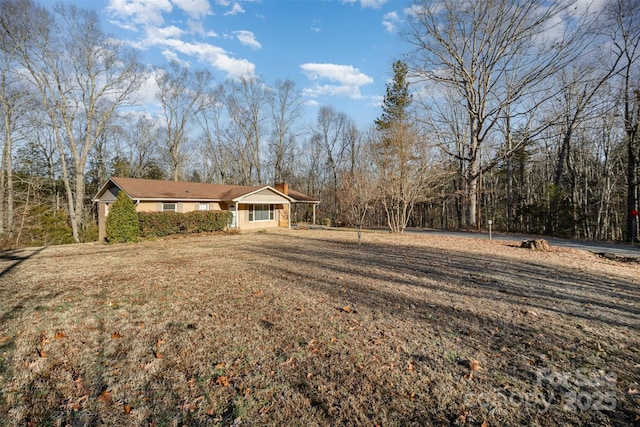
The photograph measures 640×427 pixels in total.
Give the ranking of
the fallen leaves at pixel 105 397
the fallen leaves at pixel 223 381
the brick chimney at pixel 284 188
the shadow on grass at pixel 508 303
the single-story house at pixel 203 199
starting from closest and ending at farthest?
the fallen leaves at pixel 105 397 → the fallen leaves at pixel 223 381 → the shadow on grass at pixel 508 303 → the single-story house at pixel 203 199 → the brick chimney at pixel 284 188

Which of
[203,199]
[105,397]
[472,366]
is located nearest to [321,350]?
[472,366]

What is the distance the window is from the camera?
2030 centimetres

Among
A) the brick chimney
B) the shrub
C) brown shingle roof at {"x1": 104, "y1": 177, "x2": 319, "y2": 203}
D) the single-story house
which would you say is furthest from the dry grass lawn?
the brick chimney

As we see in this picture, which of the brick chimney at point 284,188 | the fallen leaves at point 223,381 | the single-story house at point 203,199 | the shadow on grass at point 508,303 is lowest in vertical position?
the fallen leaves at point 223,381

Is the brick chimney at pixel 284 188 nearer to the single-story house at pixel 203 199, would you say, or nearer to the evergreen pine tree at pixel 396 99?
the single-story house at pixel 203 199

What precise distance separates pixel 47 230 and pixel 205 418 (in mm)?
18850

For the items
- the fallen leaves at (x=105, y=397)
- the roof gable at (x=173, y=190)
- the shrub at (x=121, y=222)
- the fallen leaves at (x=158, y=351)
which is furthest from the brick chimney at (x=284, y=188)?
the fallen leaves at (x=105, y=397)

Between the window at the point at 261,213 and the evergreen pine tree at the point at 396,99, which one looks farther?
the evergreen pine tree at the point at 396,99

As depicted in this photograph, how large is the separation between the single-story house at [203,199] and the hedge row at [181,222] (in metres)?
1.57

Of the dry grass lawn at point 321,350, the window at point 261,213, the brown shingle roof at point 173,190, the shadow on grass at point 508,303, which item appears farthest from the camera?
the window at point 261,213

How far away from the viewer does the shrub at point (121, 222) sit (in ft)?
41.3

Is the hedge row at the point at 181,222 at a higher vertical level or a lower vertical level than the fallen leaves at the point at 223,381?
higher

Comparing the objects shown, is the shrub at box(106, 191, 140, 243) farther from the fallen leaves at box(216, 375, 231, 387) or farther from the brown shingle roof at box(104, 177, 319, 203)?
the fallen leaves at box(216, 375, 231, 387)

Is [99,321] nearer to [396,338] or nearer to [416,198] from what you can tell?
[396,338]
